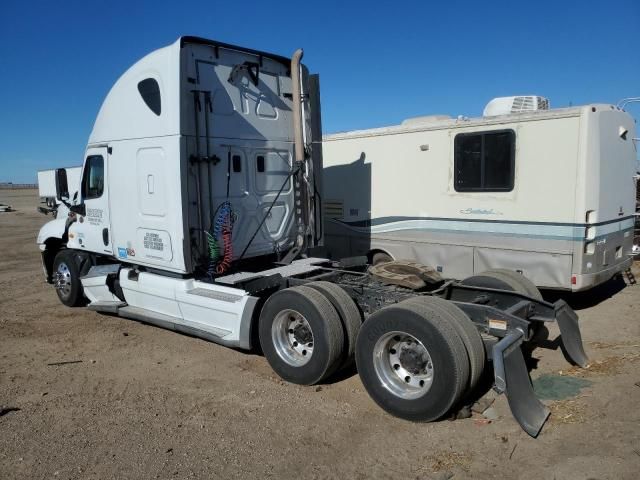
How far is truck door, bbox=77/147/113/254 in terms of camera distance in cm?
702

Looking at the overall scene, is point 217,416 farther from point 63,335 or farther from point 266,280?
point 63,335

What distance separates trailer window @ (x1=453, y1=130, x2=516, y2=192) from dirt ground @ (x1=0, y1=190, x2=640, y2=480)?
2.50 metres

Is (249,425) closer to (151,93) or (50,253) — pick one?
(151,93)

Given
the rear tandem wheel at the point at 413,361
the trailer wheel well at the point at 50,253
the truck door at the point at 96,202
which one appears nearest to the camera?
the rear tandem wheel at the point at 413,361

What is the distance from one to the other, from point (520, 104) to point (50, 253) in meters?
7.92

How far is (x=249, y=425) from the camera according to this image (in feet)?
14.0

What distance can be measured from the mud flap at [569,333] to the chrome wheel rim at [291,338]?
2.41m

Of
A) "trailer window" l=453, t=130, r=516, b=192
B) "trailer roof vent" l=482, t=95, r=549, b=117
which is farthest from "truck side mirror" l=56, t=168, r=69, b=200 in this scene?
"trailer roof vent" l=482, t=95, r=549, b=117

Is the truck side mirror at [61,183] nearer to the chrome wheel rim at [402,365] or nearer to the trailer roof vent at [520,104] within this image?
the chrome wheel rim at [402,365]

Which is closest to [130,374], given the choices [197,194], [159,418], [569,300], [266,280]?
[159,418]

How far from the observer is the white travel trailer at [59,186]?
757 centimetres

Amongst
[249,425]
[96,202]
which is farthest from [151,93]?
[249,425]

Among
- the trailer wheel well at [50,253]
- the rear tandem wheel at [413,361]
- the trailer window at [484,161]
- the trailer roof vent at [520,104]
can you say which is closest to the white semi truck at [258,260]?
the rear tandem wheel at [413,361]

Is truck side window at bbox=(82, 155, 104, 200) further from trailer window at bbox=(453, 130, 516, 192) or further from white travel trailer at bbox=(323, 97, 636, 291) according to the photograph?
trailer window at bbox=(453, 130, 516, 192)
